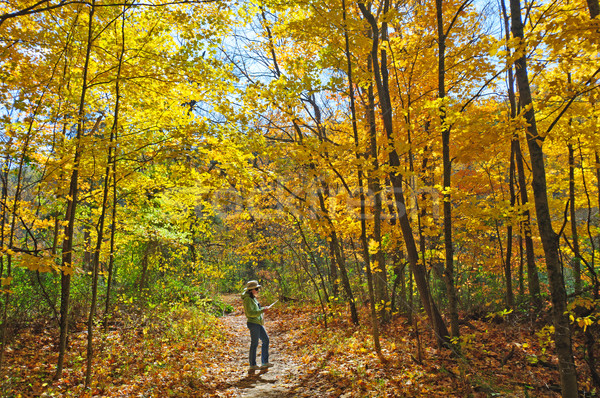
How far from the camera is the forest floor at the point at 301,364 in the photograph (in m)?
4.70

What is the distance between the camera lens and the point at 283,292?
53.2 feet

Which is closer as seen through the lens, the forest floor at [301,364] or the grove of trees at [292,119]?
the grove of trees at [292,119]

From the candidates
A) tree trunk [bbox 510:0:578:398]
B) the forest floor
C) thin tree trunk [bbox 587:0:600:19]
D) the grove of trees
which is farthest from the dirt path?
thin tree trunk [bbox 587:0:600:19]

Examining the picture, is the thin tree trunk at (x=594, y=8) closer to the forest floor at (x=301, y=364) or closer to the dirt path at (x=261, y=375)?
the forest floor at (x=301, y=364)

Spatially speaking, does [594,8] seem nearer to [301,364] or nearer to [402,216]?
[402,216]

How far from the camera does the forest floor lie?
470cm

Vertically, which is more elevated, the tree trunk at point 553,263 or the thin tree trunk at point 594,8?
the thin tree trunk at point 594,8

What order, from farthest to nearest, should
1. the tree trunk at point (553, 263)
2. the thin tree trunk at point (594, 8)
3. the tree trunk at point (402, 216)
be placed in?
the tree trunk at point (402, 216) < the thin tree trunk at point (594, 8) < the tree trunk at point (553, 263)

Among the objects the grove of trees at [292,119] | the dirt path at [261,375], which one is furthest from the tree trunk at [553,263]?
the dirt path at [261,375]

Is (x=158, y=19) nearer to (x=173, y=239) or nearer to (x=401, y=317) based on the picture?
(x=173, y=239)

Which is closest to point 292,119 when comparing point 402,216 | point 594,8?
point 402,216

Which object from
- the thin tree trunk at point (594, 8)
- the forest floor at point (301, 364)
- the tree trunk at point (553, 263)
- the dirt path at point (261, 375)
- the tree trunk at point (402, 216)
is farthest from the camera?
the tree trunk at point (402, 216)

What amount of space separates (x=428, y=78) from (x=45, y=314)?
10.7 meters

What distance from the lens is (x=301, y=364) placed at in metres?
6.63
